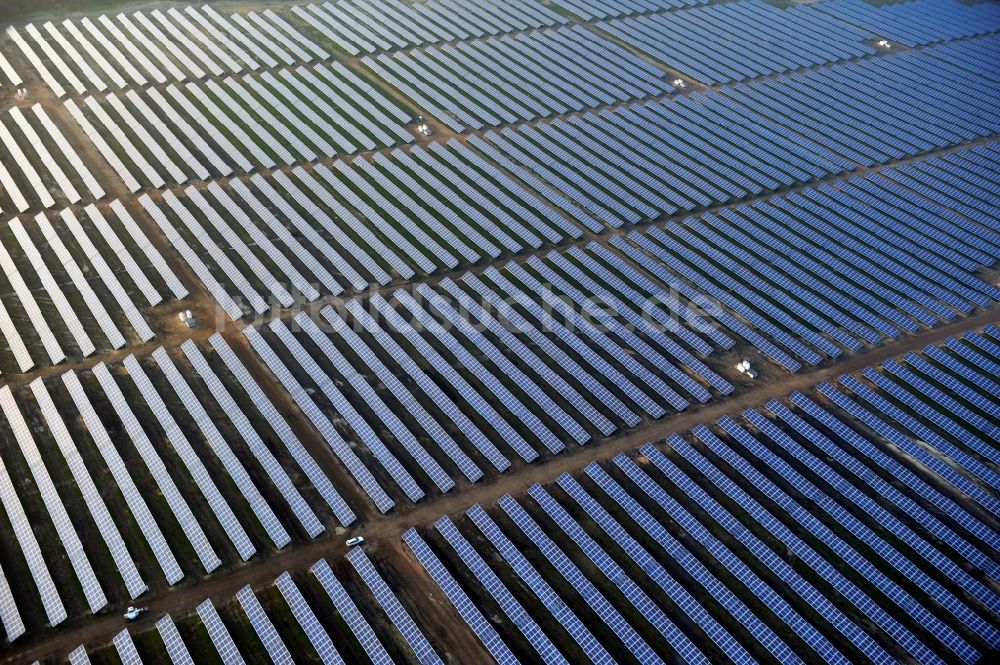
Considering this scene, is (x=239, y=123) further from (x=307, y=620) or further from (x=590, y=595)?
(x=590, y=595)

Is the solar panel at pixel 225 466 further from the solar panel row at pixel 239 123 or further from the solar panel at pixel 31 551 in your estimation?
the solar panel row at pixel 239 123

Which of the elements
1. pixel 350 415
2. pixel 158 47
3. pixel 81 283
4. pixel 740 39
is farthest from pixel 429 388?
pixel 740 39

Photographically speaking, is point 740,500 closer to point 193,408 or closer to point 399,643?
point 399,643

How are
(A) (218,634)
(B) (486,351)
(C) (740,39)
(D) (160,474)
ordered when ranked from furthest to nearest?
(C) (740,39)
(B) (486,351)
(D) (160,474)
(A) (218,634)

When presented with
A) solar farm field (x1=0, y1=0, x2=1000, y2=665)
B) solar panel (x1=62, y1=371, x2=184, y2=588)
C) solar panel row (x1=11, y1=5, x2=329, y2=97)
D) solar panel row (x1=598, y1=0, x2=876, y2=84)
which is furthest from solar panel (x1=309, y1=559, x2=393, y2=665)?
solar panel row (x1=598, y1=0, x2=876, y2=84)

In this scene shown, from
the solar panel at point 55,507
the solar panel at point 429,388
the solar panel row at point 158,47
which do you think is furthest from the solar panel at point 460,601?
the solar panel row at point 158,47

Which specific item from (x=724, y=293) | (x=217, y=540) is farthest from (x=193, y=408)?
(x=724, y=293)

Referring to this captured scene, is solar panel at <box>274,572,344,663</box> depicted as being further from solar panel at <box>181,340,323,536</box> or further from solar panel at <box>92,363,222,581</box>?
solar panel at <box>92,363,222,581</box>

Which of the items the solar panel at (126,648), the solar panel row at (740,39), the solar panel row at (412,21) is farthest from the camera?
the solar panel row at (412,21)

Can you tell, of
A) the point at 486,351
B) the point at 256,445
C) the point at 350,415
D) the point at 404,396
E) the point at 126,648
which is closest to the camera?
the point at 126,648
